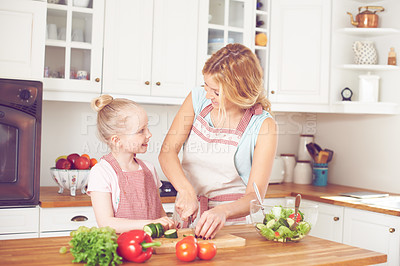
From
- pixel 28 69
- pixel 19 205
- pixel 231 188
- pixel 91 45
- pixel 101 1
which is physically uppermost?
pixel 101 1

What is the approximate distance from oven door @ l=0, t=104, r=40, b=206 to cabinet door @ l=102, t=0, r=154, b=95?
21.6 inches

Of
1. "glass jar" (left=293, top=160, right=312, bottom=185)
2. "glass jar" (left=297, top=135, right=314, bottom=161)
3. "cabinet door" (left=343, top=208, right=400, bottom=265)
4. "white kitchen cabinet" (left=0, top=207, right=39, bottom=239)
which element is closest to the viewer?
"white kitchen cabinet" (left=0, top=207, right=39, bottom=239)

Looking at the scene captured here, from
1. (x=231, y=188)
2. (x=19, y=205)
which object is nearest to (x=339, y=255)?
(x=231, y=188)

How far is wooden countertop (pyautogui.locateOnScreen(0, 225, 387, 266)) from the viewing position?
1.37 metres

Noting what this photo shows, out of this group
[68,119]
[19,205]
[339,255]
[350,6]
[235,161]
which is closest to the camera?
[339,255]

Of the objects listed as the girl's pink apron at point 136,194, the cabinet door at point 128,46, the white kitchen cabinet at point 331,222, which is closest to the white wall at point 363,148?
the white kitchen cabinet at point 331,222

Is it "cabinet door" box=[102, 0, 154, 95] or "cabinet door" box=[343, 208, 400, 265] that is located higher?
"cabinet door" box=[102, 0, 154, 95]

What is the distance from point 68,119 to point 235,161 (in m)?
1.51

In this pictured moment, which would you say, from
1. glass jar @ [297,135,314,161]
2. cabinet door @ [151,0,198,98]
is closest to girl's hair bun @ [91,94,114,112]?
cabinet door @ [151,0,198,98]

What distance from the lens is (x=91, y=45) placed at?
2916 mm

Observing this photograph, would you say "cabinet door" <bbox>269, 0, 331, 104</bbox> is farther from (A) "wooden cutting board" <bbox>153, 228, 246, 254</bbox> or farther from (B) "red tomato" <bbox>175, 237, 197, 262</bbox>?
(B) "red tomato" <bbox>175, 237, 197, 262</bbox>

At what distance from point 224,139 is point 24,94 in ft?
3.78

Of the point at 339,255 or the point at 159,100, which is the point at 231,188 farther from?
the point at 159,100

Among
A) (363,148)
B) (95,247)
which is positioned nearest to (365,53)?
(363,148)
